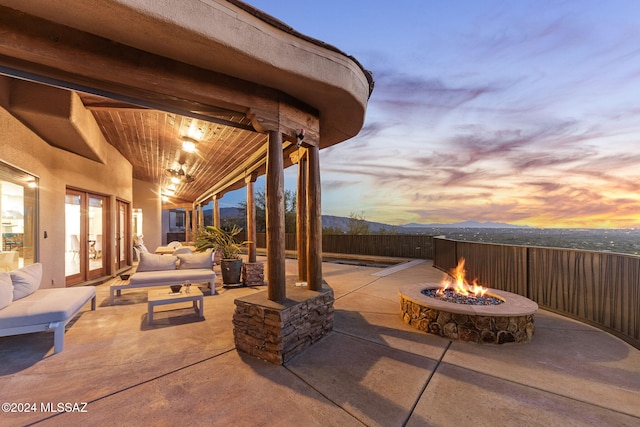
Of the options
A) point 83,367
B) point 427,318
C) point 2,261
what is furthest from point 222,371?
point 2,261

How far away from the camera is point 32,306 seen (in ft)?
8.98

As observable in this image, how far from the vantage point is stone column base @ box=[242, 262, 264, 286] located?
5.85 m

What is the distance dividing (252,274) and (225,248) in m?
0.94

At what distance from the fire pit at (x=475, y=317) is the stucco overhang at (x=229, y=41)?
269 cm

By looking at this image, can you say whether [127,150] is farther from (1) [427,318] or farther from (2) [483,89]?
(2) [483,89]

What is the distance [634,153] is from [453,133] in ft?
20.9

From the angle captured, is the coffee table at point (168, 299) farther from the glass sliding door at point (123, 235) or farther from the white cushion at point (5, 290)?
the glass sliding door at point (123, 235)

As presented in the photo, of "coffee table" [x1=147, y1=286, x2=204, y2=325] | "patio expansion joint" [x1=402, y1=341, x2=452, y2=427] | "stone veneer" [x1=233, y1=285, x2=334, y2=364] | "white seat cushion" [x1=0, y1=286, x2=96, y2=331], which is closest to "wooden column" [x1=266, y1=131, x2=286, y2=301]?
"stone veneer" [x1=233, y1=285, x2=334, y2=364]

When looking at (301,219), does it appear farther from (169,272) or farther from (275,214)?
(169,272)

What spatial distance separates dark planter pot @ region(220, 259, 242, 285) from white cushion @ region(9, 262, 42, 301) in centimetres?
291

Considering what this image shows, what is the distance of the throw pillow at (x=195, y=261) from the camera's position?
5379 millimetres

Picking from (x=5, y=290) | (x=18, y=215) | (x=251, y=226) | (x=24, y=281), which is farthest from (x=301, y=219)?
(x=18, y=215)

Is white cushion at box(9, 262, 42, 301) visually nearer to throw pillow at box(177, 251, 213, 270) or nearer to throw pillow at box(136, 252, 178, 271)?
throw pillow at box(136, 252, 178, 271)

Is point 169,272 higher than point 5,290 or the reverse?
the reverse
